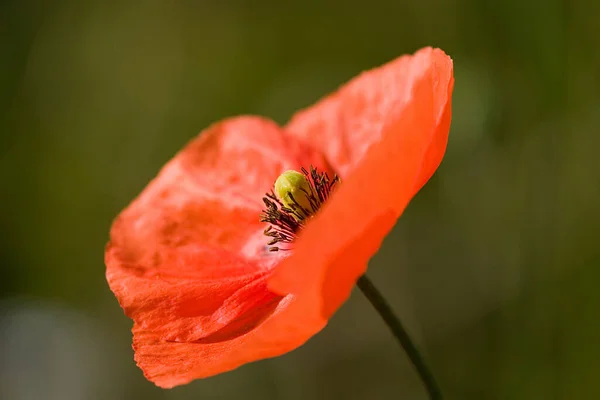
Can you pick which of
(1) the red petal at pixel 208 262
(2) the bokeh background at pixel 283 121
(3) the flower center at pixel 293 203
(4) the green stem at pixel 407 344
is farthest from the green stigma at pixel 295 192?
(2) the bokeh background at pixel 283 121

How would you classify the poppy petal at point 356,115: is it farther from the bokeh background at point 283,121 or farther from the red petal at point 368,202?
the bokeh background at point 283,121

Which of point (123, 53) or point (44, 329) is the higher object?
point (123, 53)

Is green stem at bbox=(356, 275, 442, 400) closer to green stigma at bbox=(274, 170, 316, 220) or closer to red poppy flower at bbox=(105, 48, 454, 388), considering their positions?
red poppy flower at bbox=(105, 48, 454, 388)

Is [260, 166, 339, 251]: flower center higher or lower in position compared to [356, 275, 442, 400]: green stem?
higher

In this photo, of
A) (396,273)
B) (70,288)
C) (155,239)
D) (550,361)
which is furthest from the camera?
(70,288)

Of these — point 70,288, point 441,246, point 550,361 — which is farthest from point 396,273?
point 70,288

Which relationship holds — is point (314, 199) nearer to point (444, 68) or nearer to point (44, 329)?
point (444, 68)

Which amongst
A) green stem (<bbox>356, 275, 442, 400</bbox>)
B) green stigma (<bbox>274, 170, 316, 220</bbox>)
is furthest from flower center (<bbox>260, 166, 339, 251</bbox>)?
green stem (<bbox>356, 275, 442, 400</bbox>)
